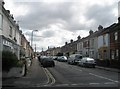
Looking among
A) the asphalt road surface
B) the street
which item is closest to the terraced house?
the street

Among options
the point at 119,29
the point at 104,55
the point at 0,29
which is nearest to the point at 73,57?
the point at 104,55

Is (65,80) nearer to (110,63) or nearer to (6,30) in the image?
(6,30)

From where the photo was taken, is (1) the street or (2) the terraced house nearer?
(1) the street

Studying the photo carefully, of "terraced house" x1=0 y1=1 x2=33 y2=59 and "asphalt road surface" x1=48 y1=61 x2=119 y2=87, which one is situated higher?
"terraced house" x1=0 y1=1 x2=33 y2=59

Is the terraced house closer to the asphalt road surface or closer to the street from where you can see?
the street

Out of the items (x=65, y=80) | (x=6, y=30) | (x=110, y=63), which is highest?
(x=6, y=30)

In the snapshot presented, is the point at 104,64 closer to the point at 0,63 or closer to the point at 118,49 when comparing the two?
the point at 118,49

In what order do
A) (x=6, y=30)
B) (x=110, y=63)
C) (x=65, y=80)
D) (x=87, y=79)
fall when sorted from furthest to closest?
(x=110, y=63) → (x=6, y=30) → (x=87, y=79) → (x=65, y=80)

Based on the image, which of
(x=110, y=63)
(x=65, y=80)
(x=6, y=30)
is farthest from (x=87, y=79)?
(x=110, y=63)

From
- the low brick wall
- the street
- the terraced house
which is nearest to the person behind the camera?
the street

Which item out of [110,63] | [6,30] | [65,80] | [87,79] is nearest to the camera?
[65,80]

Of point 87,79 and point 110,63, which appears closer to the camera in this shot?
point 87,79

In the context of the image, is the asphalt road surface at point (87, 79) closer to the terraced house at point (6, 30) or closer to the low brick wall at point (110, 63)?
the terraced house at point (6, 30)

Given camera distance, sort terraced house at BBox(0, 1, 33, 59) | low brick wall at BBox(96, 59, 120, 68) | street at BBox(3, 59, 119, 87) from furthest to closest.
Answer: low brick wall at BBox(96, 59, 120, 68) < terraced house at BBox(0, 1, 33, 59) < street at BBox(3, 59, 119, 87)
